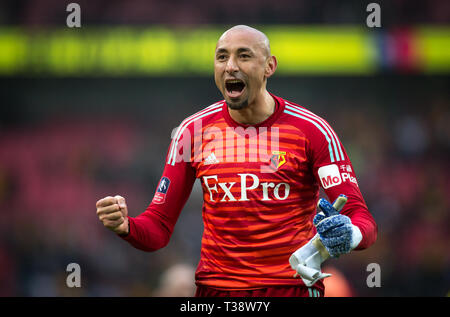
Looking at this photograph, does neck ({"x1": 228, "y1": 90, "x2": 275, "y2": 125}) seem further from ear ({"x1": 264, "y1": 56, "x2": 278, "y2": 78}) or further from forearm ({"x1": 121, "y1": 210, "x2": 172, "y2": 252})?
forearm ({"x1": 121, "y1": 210, "x2": 172, "y2": 252})

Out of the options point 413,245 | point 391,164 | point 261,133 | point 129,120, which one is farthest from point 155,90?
point 261,133

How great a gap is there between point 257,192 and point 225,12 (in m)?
10.9

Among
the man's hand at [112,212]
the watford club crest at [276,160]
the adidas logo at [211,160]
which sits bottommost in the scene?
the man's hand at [112,212]

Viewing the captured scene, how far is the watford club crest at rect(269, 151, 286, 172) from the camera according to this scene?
3.40 meters

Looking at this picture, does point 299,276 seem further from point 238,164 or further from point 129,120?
point 129,120

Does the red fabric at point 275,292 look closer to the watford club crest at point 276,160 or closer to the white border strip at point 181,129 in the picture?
the watford club crest at point 276,160

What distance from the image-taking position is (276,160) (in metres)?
3.42

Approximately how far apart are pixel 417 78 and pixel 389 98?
104 cm

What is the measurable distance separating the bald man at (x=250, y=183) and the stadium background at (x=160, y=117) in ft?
22.7

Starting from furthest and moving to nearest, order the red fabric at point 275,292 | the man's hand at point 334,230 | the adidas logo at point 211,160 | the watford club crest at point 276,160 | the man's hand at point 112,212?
the adidas logo at point 211,160
the watford club crest at point 276,160
the red fabric at point 275,292
the man's hand at point 112,212
the man's hand at point 334,230

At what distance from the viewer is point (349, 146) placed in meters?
13.4

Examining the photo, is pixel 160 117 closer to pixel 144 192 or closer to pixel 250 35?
pixel 144 192

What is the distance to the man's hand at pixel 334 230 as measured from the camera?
2.87 metres

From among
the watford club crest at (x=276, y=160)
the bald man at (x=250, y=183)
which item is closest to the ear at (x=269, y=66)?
the bald man at (x=250, y=183)
